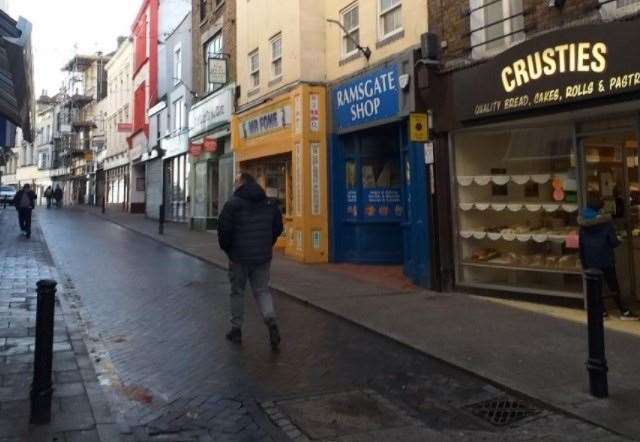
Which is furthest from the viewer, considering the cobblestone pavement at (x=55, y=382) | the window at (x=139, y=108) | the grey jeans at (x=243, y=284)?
the window at (x=139, y=108)

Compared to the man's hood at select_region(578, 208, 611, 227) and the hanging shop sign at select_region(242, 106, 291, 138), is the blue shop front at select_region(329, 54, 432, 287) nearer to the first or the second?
the hanging shop sign at select_region(242, 106, 291, 138)

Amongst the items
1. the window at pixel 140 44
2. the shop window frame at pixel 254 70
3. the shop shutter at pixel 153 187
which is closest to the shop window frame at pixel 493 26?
the shop window frame at pixel 254 70

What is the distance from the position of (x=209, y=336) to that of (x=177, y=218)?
2174 centimetres

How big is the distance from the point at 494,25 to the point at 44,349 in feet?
25.5

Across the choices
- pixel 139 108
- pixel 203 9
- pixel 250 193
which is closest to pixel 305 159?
pixel 250 193

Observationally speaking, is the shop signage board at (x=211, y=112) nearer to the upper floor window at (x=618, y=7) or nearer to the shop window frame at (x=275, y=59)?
the shop window frame at (x=275, y=59)

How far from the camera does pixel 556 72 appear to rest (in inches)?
316

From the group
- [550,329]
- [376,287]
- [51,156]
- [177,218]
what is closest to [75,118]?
[51,156]

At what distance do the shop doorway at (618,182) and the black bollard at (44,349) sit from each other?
6.84m

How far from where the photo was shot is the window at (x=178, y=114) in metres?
26.6

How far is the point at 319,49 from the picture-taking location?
14523 mm

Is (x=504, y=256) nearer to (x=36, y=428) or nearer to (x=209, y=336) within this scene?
(x=209, y=336)

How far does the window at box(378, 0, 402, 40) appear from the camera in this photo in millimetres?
11797

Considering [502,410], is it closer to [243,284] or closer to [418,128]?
[243,284]
